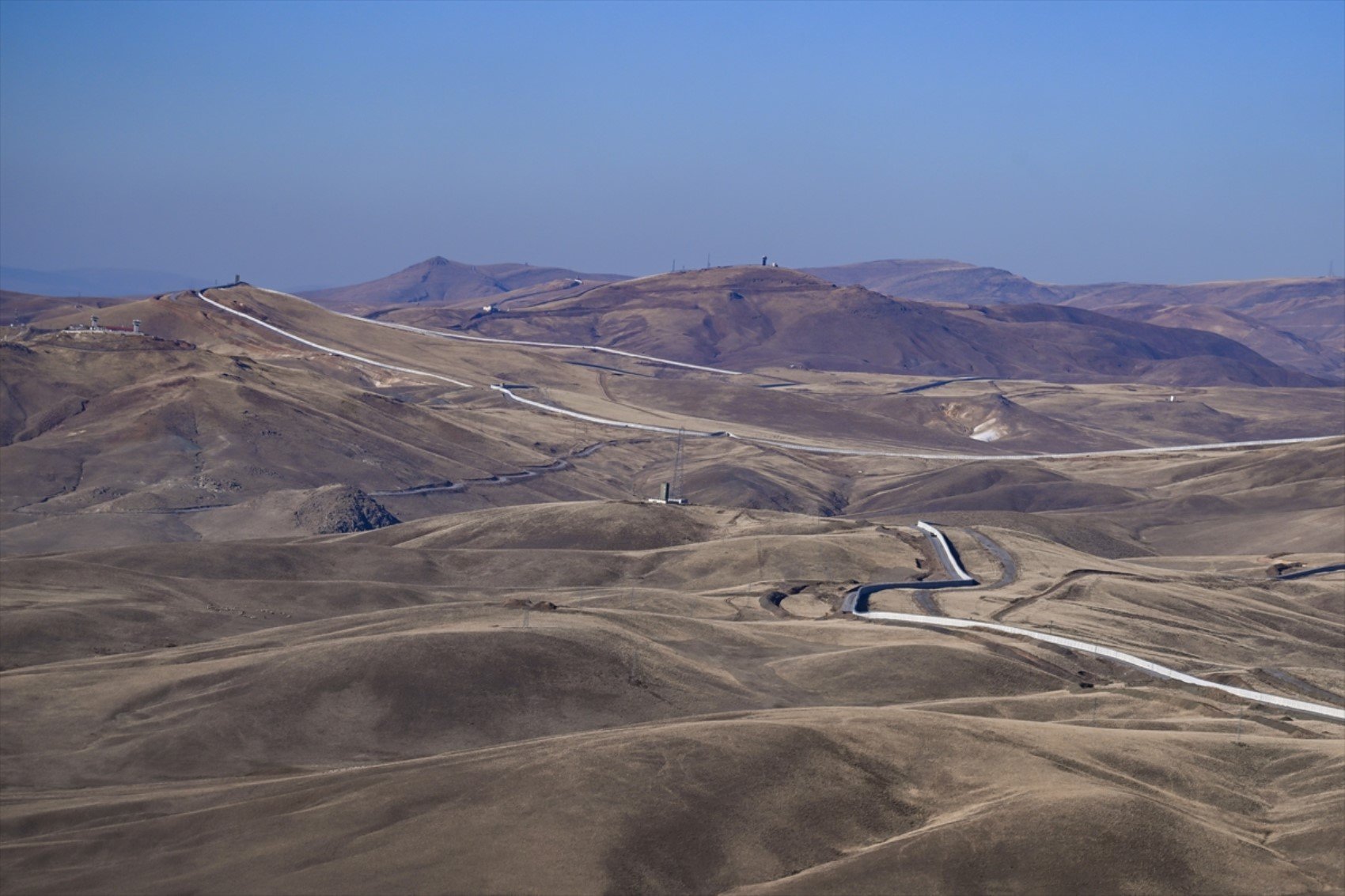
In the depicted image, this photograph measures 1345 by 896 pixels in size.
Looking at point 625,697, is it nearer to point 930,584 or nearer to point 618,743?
point 618,743

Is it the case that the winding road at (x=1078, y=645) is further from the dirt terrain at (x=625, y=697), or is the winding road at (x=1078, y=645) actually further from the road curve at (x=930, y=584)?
the dirt terrain at (x=625, y=697)

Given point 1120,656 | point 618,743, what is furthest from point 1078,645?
point 618,743

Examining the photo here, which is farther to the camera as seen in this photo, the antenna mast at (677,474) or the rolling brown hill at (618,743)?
the antenna mast at (677,474)

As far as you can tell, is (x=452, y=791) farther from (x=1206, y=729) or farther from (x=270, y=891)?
(x=1206, y=729)

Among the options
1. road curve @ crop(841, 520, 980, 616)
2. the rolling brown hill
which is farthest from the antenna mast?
the rolling brown hill

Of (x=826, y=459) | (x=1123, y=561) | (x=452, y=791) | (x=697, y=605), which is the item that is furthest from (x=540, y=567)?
(x=826, y=459)

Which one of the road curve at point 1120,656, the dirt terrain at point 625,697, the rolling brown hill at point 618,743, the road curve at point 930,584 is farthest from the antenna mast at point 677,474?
the road curve at point 1120,656

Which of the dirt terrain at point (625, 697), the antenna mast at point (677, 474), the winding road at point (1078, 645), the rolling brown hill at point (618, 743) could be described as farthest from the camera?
the antenna mast at point (677, 474)

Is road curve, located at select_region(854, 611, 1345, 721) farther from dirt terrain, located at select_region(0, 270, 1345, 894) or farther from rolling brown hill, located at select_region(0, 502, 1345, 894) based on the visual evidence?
rolling brown hill, located at select_region(0, 502, 1345, 894)

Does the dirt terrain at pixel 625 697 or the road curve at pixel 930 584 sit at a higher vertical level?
the dirt terrain at pixel 625 697
